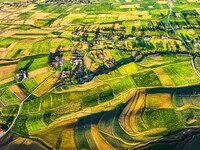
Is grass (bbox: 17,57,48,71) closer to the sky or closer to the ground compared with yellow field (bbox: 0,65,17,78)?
closer to the sky

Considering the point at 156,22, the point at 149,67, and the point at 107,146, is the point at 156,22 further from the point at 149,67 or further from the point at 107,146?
the point at 107,146

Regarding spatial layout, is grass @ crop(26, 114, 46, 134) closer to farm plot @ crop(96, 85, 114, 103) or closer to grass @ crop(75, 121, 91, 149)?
grass @ crop(75, 121, 91, 149)

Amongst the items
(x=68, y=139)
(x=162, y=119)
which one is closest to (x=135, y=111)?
(x=162, y=119)

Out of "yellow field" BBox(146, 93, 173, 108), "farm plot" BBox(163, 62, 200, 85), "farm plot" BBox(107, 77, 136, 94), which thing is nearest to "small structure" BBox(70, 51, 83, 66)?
"farm plot" BBox(107, 77, 136, 94)

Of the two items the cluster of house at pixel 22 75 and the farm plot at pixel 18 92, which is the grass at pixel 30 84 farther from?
the farm plot at pixel 18 92

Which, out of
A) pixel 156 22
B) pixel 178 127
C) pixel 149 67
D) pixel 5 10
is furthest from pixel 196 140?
pixel 5 10

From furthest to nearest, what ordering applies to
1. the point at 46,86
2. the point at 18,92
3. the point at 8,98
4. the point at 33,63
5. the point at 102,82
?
the point at 33,63
the point at 102,82
the point at 46,86
the point at 18,92
the point at 8,98

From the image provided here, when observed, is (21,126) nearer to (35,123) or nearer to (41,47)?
(35,123)
